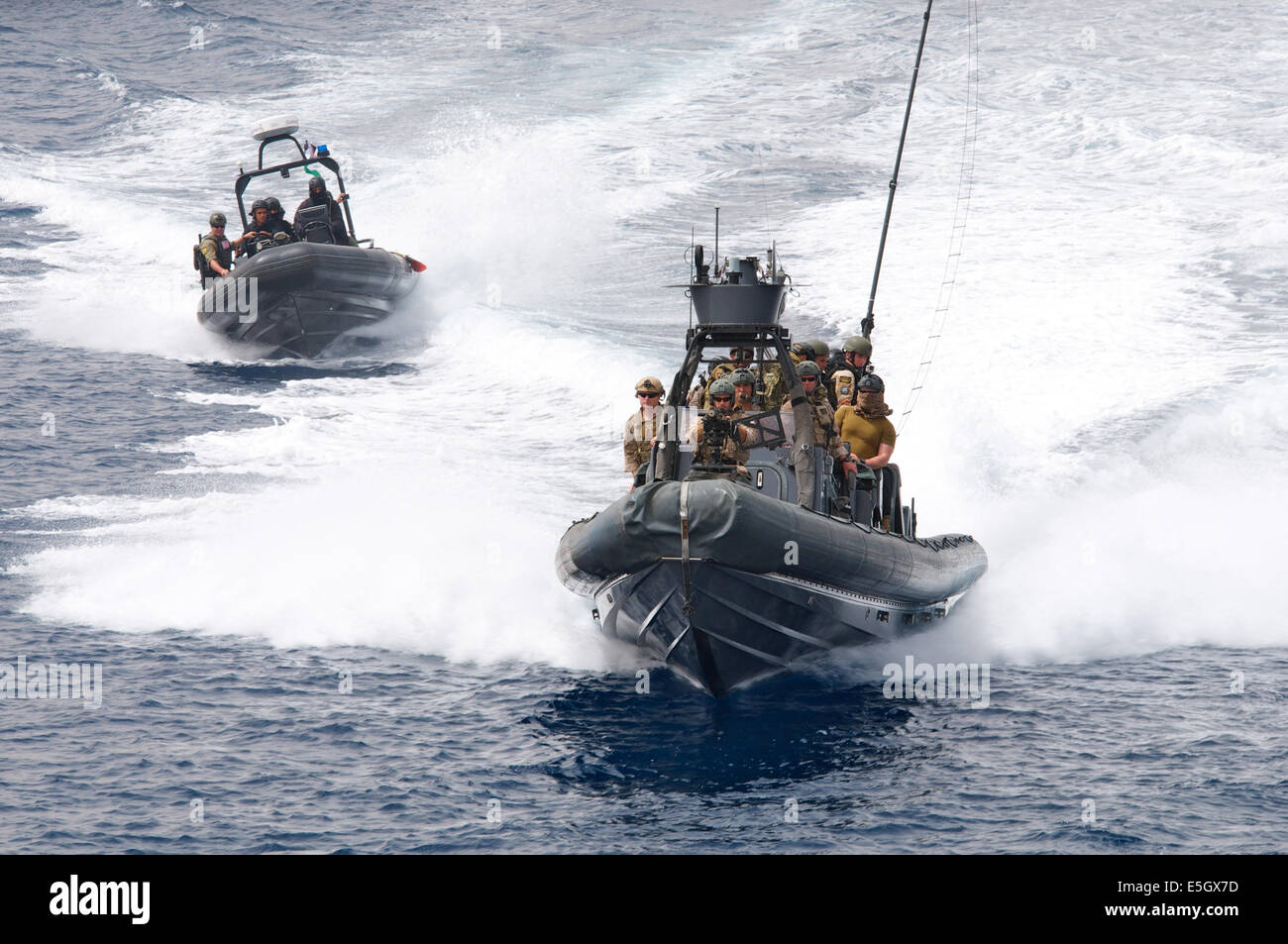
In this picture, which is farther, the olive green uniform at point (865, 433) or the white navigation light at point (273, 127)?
the white navigation light at point (273, 127)

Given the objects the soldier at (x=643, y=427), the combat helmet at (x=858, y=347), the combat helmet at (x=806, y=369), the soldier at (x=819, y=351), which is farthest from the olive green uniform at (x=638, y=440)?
the combat helmet at (x=858, y=347)

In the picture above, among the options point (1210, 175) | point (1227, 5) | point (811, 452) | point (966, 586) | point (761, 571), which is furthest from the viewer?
point (1227, 5)

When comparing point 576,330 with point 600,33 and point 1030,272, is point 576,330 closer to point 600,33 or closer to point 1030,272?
point 1030,272

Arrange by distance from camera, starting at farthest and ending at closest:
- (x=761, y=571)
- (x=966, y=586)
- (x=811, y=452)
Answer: (x=966, y=586), (x=811, y=452), (x=761, y=571)

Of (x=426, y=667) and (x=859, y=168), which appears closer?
(x=426, y=667)

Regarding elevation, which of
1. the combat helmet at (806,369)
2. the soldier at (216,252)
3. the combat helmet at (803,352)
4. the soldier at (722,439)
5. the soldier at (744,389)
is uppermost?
the soldier at (216,252)

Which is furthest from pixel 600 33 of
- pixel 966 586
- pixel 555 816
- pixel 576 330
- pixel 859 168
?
pixel 555 816

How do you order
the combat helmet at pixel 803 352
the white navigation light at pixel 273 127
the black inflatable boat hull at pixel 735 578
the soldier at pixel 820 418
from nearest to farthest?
1. the black inflatable boat hull at pixel 735 578
2. the soldier at pixel 820 418
3. the combat helmet at pixel 803 352
4. the white navigation light at pixel 273 127

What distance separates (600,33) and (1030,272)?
19.6m

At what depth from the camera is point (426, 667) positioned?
13.3m

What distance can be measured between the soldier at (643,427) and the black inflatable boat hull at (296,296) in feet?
45.5

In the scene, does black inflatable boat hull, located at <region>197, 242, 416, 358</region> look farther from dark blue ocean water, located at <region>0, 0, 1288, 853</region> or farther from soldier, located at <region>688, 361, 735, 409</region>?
soldier, located at <region>688, 361, 735, 409</region>

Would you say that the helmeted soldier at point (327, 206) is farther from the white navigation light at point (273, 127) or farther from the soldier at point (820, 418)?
the soldier at point (820, 418)

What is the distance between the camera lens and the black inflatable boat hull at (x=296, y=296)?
25391 millimetres
